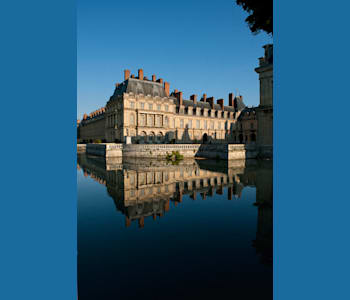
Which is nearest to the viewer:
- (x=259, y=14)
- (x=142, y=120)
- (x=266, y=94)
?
(x=259, y=14)

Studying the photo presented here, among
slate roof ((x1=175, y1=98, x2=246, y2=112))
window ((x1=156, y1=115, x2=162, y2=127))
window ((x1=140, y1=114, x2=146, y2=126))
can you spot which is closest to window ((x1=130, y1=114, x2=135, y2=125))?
window ((x1=140, y1=114, x2=146, y2=126))

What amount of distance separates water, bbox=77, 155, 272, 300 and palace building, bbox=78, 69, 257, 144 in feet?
60.9

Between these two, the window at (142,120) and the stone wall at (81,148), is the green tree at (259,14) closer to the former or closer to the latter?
the window at (142,120)

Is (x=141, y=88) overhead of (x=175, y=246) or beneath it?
overhead

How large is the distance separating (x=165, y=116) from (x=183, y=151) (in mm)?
13238

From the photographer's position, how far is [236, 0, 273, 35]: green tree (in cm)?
479

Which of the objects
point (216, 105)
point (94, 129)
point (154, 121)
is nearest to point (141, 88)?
point (154, 121)

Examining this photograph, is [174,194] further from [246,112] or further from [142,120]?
[246,112]

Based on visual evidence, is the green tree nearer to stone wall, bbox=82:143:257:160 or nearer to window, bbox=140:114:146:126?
stone wall, bbox=82:143:257:160

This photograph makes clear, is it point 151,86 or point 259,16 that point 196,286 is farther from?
point 151,86

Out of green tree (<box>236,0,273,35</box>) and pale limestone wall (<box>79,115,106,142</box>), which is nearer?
green tree (<box>236,0,273,35</box>)

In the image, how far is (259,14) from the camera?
16.3 feet

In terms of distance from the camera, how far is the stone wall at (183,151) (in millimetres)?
19188

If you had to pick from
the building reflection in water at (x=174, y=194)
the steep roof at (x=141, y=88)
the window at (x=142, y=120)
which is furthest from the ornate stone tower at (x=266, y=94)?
the steep roof at (x=141, y=88)
